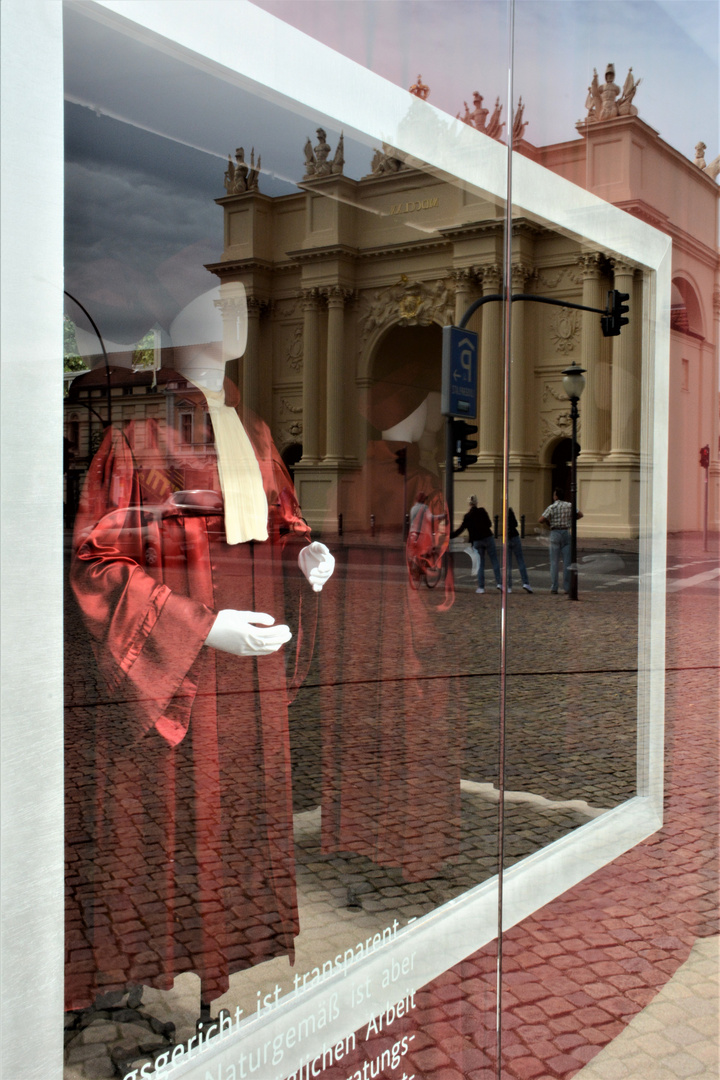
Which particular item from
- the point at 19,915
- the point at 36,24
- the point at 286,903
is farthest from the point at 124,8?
the point at 286,903

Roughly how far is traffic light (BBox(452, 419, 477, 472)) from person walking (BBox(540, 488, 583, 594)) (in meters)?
0.37

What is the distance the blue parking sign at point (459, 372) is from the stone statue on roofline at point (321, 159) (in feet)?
1.70

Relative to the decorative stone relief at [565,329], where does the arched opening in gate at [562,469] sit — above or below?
below

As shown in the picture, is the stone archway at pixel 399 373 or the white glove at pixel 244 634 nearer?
the white glove at pixel 244 634

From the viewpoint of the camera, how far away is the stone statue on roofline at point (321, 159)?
1919 mm

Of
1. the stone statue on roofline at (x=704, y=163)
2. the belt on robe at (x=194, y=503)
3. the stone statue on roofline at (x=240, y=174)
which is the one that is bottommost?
the belt on robe at (x=194, y=503)

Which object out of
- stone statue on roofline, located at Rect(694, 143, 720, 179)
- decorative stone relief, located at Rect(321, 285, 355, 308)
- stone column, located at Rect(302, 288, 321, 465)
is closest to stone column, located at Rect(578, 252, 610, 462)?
stone statue on roofline, located at Rect(694, 143, 720, 179)

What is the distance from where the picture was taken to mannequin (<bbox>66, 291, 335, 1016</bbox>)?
1.60 m

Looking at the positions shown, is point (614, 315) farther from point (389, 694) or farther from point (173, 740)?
point (173, 740)

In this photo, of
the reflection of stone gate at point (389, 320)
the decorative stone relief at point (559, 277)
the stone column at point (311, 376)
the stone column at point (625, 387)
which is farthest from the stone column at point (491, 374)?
the stone column at point (625, 387)

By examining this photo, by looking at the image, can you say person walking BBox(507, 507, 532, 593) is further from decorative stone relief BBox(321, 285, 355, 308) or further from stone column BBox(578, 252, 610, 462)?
decorative stone relief BBox(321, 285, 355, 308)

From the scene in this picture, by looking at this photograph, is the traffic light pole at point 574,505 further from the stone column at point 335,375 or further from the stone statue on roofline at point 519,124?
the stone column at point 335,375

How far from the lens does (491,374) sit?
2.48m

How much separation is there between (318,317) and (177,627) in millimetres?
722
